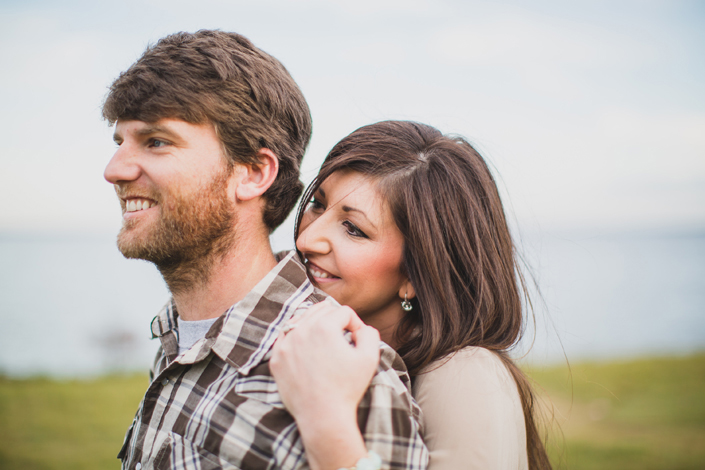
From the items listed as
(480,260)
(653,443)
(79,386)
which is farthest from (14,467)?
(653,443)

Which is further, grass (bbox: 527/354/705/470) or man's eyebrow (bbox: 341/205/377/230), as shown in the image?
grass (bbox: 527/354/705/470)

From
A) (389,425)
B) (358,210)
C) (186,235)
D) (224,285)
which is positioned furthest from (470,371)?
(186,235)

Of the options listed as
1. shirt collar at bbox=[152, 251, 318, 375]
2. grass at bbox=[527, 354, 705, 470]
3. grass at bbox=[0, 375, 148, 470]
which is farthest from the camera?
grass at bbox=[527, 354, 705, 470]

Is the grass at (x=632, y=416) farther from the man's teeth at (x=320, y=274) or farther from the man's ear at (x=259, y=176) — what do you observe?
the man's ear at (x=259, y=176)

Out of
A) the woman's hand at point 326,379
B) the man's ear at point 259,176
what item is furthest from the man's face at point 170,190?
the woman's hand at point 326,379

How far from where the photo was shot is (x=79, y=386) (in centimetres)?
790

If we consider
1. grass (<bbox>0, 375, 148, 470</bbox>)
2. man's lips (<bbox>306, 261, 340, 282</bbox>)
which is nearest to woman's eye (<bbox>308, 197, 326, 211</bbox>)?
man's lips (<bbox>306, 261, 340, 282</bbox>)

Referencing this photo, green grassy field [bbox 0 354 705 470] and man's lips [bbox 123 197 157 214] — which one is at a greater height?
man's lips [bbox 123 197 157 214]

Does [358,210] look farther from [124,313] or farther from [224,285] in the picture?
[124,313]

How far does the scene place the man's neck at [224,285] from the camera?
2334 millimetres

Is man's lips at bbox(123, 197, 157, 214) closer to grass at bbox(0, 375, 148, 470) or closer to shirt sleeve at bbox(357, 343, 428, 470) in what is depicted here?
shirt sleeve at bbox(357, 343, 428, 470)

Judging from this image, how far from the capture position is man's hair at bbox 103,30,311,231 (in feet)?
7.54

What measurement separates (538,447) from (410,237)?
132cm

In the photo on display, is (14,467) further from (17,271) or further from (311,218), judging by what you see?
(17,271)
